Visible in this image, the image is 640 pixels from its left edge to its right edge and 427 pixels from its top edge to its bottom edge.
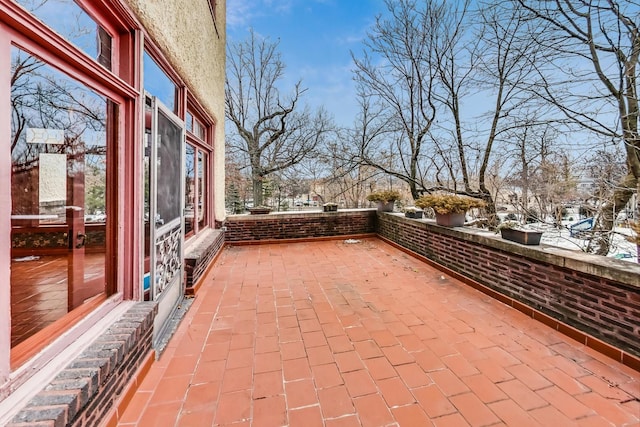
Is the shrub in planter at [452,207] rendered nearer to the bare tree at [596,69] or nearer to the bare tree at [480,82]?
the bare tree at [596,69]

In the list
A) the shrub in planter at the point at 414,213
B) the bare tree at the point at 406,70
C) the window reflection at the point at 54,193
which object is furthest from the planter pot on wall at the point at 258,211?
the window reflection at the point at 54,193

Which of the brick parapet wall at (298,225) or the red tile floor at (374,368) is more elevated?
the brick parapet wall at (298,225)

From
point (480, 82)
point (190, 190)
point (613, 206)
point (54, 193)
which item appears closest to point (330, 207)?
point (190, 190)

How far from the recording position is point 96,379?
1348 mm

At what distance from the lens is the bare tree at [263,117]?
44.0 ft

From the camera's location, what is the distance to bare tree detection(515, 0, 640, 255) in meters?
3.47

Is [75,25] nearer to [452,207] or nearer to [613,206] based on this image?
[452,207]

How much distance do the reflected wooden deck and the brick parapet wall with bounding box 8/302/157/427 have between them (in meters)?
0.27

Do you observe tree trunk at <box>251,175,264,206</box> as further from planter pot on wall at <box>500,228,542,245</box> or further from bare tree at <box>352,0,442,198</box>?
planter pot on wall at <box>500,228,542,245</box>

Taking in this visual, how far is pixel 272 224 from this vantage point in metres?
6.85

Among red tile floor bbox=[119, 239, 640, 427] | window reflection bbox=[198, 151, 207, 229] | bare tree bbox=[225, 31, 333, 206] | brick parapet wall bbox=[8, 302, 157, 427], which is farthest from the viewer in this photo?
bare tree bbox=[225, 31, 333, 206]

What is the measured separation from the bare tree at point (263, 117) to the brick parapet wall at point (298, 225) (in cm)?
725

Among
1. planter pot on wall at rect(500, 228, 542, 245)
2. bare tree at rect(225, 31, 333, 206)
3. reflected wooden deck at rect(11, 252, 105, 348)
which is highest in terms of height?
bare tree at rect(225, 31, 333, 206)

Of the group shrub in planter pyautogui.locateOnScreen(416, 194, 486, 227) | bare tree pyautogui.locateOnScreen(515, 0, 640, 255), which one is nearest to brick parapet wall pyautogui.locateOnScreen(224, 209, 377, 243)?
shrub in planter pyautogui.locateOnScreen(416, 194, 486, 227)
